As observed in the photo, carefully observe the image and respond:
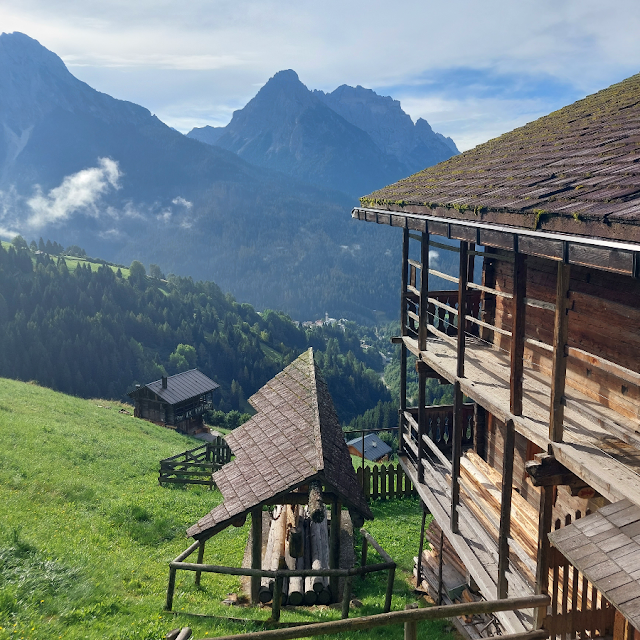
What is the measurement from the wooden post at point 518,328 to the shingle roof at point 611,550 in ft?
6.28

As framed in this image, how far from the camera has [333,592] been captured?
998cm

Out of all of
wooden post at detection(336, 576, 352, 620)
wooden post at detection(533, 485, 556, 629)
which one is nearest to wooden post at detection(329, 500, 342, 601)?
wooden post at detection(336, 576, 352, 620)

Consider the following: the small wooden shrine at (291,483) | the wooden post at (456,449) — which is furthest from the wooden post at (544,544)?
the small wooden shrine at (291,483)

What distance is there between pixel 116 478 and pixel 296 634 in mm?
15510

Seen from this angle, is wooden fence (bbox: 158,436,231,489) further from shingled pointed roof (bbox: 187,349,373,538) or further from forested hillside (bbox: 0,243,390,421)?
forested hillside (bbox: 0,243,390,421)

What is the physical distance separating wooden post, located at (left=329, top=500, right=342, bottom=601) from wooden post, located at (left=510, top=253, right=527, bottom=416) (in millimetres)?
4233

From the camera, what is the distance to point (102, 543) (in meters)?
11.2

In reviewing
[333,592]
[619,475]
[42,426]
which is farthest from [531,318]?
[42,426]

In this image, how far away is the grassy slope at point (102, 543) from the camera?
780 centimetres

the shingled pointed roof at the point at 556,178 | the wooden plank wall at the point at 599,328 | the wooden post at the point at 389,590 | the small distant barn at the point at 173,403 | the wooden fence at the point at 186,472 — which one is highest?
the shingled pointed roof at the point at 556,178

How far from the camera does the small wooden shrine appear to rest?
8.88 metres

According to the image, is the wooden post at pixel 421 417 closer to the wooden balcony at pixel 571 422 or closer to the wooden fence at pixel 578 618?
the wooden balcony at pixel 571 422

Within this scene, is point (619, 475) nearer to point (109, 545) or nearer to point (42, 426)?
point (109, 545)

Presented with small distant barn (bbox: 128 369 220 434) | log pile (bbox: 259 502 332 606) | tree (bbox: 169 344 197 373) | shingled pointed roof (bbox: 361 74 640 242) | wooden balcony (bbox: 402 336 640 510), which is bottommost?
tree (bbox: 169 344 197 373)
